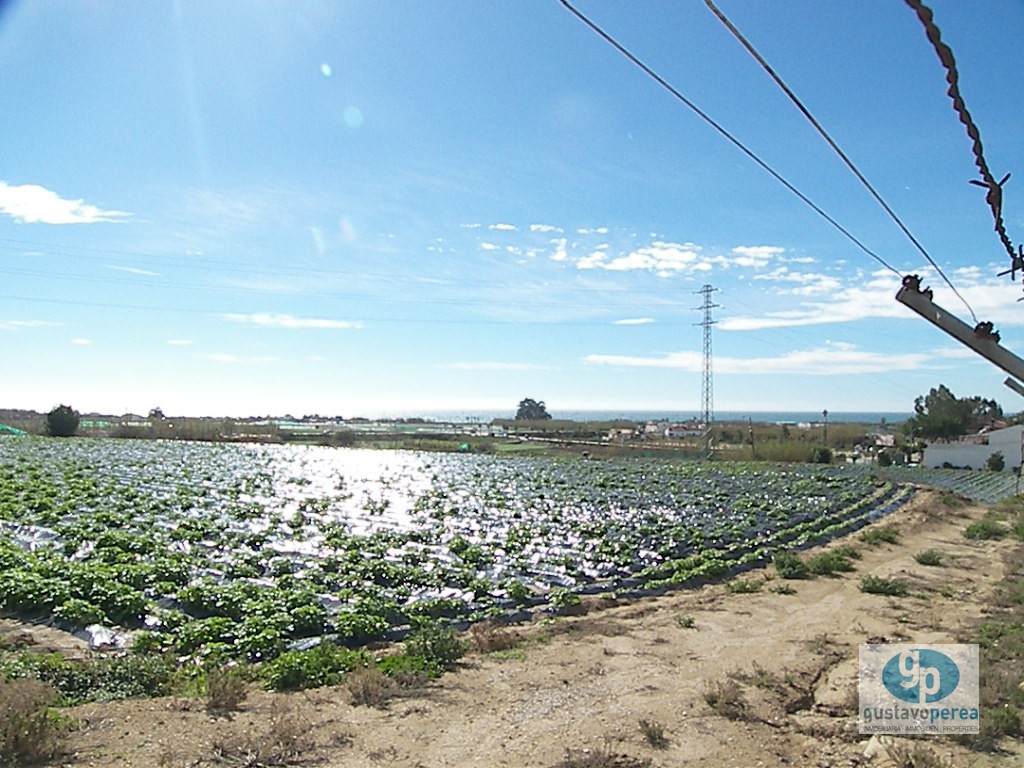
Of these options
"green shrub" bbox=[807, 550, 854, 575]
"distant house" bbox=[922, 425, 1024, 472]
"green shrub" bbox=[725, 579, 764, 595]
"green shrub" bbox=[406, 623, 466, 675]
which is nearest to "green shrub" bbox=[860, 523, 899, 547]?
"green shrub" bbox=[807, 550, 854, 575]

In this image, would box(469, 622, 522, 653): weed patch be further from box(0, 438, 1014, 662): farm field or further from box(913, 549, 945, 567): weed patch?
box(913, 549, 945, 567): weed patch

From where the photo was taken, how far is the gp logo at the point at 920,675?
18.3 ft

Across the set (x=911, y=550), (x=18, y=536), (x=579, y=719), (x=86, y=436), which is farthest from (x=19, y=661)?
(x=86, y=436)

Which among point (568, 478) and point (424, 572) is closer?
point (424, 572)

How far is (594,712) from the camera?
5480 millimetres

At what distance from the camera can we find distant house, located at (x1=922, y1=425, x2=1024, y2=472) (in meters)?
37.9

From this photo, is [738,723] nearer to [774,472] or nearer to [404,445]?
[774,472]

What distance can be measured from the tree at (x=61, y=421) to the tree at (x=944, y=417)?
63.3 m

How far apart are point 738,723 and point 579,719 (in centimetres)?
122

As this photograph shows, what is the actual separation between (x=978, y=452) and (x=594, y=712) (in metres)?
42.0

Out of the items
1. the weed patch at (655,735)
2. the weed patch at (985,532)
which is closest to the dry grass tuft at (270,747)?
the weed patch at (655,735)

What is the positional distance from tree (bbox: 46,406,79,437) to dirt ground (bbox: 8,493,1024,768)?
151 ft

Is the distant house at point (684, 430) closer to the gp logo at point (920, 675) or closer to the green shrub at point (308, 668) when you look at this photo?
the gp logo at point (920, 675)

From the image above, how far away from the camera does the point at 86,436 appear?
4669 cm
